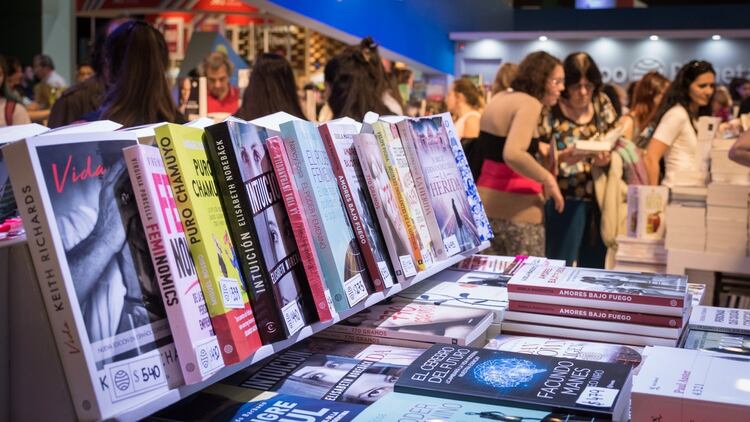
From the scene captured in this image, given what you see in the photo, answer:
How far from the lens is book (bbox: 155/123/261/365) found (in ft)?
4.44

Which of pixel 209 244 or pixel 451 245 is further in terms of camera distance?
pixel 451 245

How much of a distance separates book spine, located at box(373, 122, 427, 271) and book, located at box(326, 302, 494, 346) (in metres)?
0.12

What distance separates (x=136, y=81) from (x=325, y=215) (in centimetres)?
166

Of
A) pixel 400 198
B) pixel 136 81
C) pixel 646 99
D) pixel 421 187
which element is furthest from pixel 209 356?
pixel 646 99

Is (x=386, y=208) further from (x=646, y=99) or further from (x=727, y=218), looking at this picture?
(x=646, y=99)

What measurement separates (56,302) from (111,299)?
8 cm

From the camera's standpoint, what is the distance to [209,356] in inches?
52.0

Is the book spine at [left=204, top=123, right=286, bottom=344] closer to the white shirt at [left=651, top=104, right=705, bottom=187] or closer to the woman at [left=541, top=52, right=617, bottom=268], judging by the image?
the woman at [left=541, top=52, right=617, bottom=268]

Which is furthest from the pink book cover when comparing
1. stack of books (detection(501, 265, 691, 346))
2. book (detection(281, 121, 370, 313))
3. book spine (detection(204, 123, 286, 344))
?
stack of books (detection(501, 265, 691, 346))

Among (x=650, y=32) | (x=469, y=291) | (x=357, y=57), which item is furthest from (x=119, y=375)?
(x=650, y=32)

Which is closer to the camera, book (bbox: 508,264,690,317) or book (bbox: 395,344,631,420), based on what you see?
book (bbox: 395,344,631,420)

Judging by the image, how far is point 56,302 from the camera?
1185mm

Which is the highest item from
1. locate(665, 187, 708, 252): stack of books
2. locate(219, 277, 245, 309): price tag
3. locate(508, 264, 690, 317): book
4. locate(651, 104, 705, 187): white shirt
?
locate(219, 277, 245, 309): price tag

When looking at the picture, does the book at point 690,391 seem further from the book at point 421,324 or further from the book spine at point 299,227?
the book spine at point 299,227
